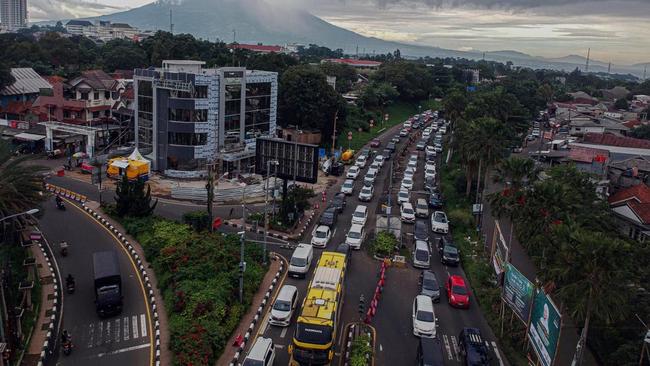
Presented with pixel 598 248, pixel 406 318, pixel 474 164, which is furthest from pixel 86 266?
pixel 474 164

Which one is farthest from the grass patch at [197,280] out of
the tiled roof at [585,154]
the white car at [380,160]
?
the tiled roof at [585,154]

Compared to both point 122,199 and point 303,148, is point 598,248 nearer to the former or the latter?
point 303,148

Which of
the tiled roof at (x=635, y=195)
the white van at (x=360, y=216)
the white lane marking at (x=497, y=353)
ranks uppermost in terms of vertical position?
the tiled roof at (x=635, y=195)

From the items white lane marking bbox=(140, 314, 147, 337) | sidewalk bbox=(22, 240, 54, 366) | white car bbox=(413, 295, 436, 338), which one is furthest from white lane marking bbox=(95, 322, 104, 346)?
white car bbox=(413, 295, 436, 338)

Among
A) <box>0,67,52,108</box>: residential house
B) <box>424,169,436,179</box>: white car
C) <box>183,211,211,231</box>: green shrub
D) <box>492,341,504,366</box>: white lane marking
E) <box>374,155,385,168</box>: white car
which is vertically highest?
<box>0,67,52,108</box>: residential house

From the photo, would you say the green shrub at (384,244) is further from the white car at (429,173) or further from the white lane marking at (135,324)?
the white car at (429,173)

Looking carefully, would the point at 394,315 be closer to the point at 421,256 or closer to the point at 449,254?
the point at 421,256

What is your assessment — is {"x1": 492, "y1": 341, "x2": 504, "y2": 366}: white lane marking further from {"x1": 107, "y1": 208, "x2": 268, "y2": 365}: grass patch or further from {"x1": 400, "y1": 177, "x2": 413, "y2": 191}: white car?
{"x1": 400, "y1": 177, "x2": 413, "y2": 191}: white car

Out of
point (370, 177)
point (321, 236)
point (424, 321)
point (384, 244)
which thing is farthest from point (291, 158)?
point (424, 321)
